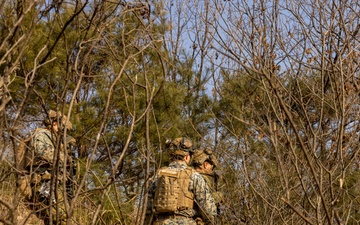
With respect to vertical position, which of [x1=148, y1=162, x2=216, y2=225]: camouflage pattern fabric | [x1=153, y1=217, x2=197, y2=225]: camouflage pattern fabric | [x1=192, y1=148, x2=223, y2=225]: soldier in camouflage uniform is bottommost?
[x1=153, y1=217, x2=197, y2=225]: camouflage pattern fabric

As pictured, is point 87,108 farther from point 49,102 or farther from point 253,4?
point 253,4

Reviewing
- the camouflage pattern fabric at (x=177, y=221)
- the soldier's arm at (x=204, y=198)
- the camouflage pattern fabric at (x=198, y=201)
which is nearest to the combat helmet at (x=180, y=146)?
the camouflage pattern fabric at (x=198, y=201)

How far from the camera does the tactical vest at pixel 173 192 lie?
5.54 meters

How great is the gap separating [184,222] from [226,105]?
172 inches

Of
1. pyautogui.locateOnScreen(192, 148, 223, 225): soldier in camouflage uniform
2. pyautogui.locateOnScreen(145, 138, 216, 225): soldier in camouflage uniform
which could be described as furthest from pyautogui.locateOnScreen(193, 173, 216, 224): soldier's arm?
pyautogui.locateOnScreen(192, 148, 223, 225): soldier in camouflage uniform

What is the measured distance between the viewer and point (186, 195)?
5555mm

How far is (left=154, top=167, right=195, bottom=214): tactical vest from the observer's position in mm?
5535

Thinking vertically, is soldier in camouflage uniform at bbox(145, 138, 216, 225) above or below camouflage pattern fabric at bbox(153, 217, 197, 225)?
above

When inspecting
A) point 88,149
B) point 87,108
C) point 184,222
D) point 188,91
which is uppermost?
point 188,91

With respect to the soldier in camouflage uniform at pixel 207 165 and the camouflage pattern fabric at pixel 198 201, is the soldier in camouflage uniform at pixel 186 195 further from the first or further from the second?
the soldier in camouflage uniform at pixel 207 165

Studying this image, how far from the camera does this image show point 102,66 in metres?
8.48

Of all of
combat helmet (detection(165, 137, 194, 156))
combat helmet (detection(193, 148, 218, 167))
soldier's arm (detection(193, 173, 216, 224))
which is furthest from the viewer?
combat helmet (detection(193, 148, 218, 167))

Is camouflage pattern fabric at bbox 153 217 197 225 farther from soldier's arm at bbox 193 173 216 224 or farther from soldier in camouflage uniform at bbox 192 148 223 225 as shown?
soldier in camouflage uniform at bbox 192 148 223 225

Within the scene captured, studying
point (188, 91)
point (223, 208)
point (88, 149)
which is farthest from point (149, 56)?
point (223, 208)
